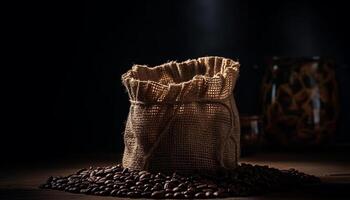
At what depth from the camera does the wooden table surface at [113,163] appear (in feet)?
8.61

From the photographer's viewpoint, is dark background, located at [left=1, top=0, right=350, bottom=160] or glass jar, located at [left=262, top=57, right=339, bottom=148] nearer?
glass jar, located at [left=262, top=57, right=339, bottom=148]

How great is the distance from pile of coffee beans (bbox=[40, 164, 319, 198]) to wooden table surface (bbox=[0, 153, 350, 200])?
0.06 m

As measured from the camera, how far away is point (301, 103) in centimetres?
442

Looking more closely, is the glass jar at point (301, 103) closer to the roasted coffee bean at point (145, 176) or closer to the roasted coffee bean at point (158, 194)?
the roasted coffee bean at point (145, 176)

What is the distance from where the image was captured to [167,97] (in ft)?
9.56

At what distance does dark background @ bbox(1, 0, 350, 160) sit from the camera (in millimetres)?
4516

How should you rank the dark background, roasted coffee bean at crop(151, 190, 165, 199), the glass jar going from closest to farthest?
roasted coffee bean at crop(151, 190, 165, 199) < the glass jar < the dark background

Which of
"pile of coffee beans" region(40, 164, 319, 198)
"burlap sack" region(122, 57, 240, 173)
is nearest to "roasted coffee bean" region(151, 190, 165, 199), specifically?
"pile of coffee beans" region(40, 164, 319, 198)

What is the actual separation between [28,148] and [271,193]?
2067 mm

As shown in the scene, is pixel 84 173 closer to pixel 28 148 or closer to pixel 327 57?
pixel 28 148

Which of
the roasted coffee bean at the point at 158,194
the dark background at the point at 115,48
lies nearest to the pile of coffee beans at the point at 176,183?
the roasted coffee bean at the point at 158,194

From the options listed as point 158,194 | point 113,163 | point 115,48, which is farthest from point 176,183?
point 115,48

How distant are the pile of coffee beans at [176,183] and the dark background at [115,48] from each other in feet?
5.22

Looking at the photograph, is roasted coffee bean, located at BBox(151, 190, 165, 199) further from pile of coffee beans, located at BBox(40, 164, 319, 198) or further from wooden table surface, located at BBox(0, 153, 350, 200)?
wooden table surface, located at BBox(0, 153, 350, 200)
